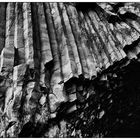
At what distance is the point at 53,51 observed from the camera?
3523 millimetres

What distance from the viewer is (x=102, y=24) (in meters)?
4.21

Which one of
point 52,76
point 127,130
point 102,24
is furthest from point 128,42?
point 127,130

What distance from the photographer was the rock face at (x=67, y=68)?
2891mm

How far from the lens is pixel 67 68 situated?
3.30 metres

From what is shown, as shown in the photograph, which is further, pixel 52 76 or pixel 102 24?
pixel 102 24

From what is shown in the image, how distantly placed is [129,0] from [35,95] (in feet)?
9.54

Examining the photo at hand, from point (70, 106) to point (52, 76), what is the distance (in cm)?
53

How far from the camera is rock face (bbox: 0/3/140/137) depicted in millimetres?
2891

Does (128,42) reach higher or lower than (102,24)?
lower

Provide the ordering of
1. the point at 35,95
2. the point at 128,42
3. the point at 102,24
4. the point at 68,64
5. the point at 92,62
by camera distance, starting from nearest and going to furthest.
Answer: the point at 35,95, the point at 68,64, the point at 92,62, the point at 128,42, the point at 102,24

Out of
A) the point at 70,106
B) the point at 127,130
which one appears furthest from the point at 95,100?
the point at 127,130

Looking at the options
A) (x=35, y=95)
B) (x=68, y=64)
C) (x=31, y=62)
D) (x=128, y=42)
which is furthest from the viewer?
(x=128, y=42)

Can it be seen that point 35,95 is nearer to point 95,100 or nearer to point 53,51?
point 53,51

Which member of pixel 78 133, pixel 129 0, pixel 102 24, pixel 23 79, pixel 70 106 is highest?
pixel 129 0
